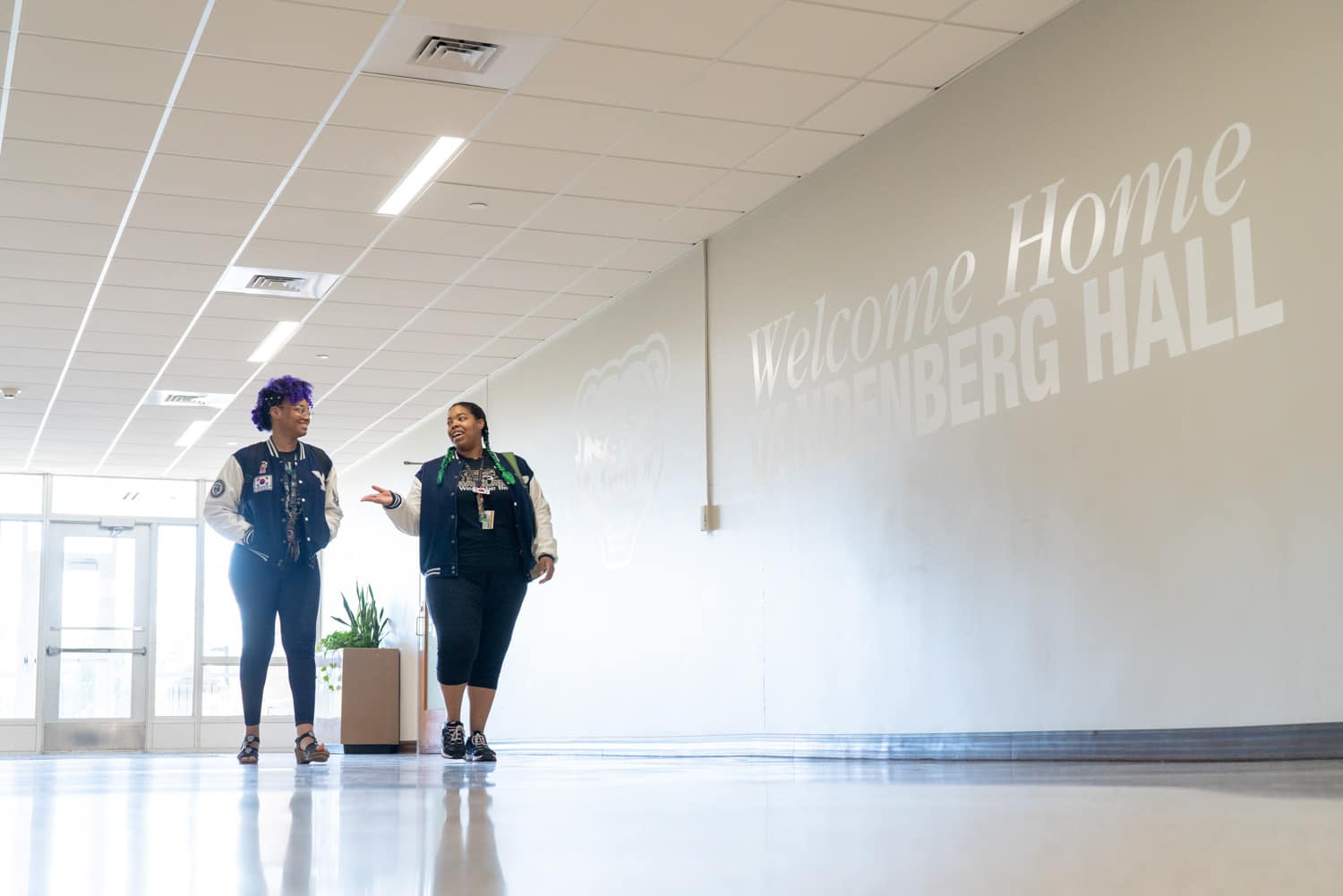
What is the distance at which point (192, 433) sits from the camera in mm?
12719

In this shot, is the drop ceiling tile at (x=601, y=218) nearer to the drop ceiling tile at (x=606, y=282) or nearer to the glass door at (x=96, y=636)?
the drop ceiling tile at (x=606, y=282)

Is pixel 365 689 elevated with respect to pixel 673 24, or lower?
lower

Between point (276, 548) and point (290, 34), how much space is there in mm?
1854

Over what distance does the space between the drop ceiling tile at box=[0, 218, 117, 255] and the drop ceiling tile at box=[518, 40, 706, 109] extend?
9.26ft

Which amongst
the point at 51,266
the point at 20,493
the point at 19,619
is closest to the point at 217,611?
the point at 19,619

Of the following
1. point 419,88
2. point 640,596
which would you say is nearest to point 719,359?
point 640,596

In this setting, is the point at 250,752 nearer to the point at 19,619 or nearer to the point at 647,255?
the point at 647,255

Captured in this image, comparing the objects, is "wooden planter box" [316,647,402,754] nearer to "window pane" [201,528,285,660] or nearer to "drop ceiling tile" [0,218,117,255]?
"window pane" [201,528,285,660]

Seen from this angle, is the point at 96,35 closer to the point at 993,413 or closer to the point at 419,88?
the point at 419,88

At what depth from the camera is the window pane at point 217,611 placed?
51.7 feet

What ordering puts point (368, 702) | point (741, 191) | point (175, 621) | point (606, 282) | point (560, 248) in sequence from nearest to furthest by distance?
point (741, 191) → point (560, 248) → point (606, 282) → point (368, 702) → point (175, 621)

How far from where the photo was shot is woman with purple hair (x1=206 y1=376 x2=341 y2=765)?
4898 millimetres

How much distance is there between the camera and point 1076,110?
483cm

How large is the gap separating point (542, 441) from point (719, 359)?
8.89 feet
